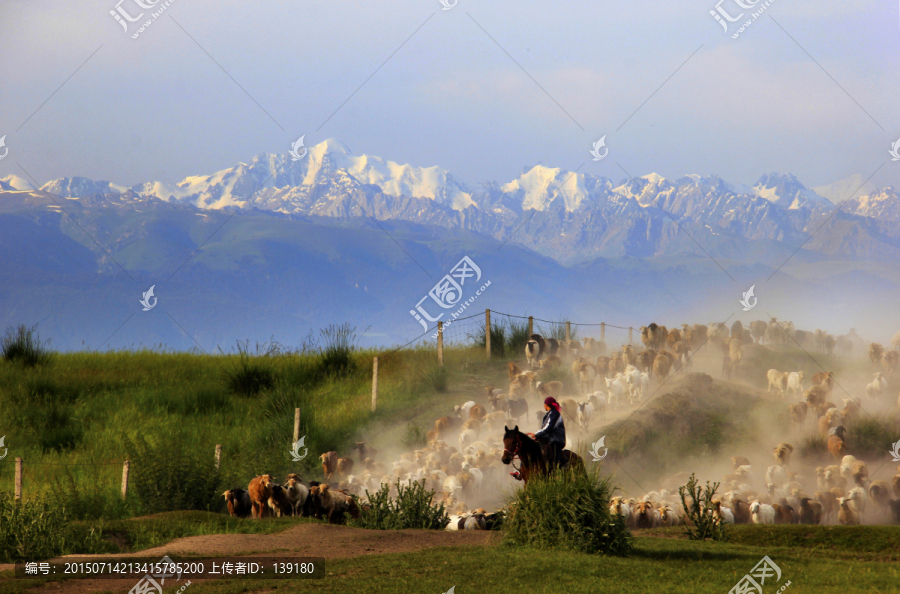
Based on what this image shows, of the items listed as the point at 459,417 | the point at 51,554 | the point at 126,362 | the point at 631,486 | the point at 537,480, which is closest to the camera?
the point at 537,480

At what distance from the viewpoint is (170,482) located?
18.5 meters

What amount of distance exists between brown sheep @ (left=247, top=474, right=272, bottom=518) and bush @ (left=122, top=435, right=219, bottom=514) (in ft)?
7.10

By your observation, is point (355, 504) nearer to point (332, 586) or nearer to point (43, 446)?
point (332, 586)

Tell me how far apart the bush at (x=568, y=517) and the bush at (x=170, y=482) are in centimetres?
991

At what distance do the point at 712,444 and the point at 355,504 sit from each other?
39.5 feet

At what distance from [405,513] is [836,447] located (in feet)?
45.2

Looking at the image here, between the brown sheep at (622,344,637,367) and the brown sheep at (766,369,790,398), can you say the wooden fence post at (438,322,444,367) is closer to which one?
the brown sheep at (622,344,637,367)

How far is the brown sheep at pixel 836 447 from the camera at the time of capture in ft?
70.5

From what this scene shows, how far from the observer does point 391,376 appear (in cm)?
2997

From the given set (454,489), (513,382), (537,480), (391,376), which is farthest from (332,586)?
(391,376)

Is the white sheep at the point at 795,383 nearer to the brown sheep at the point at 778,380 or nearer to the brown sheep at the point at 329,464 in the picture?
the brown sheep at the point at 778,380

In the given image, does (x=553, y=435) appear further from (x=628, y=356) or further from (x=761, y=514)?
(x=628, y=356)

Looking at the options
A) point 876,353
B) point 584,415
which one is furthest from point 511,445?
point 876,353

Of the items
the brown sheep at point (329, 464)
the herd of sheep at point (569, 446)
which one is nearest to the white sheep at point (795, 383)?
the herd of sheep at point (569, 446)
